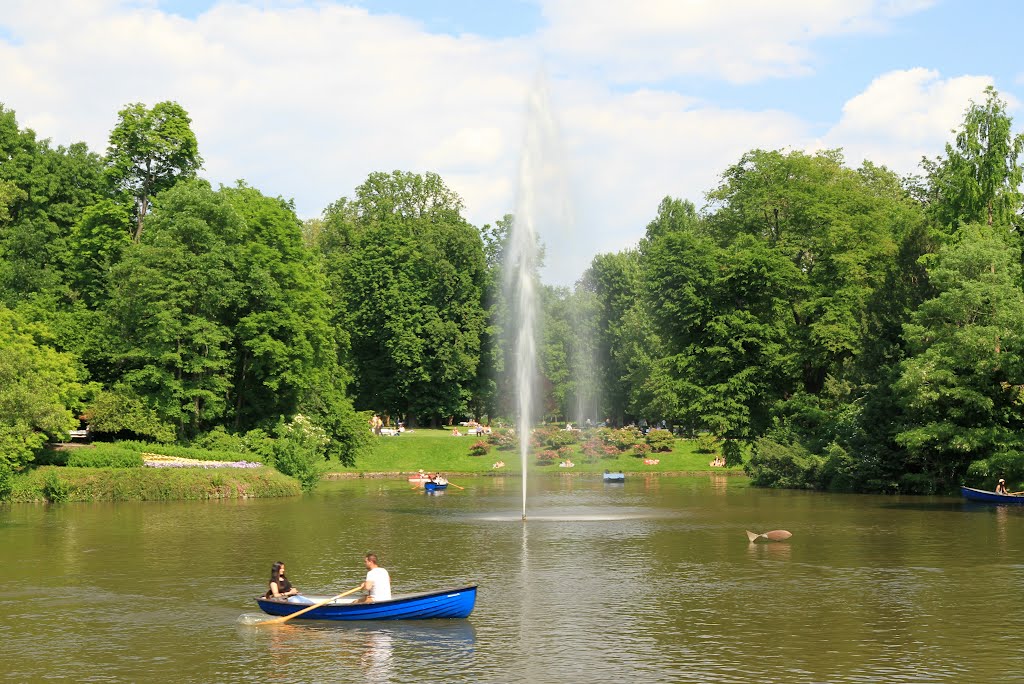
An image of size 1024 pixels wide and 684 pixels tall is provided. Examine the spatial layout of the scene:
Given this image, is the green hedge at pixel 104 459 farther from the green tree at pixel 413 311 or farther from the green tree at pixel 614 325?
the green tree at pixel 614 325

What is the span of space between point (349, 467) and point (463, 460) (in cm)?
992

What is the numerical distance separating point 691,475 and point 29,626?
66231mm

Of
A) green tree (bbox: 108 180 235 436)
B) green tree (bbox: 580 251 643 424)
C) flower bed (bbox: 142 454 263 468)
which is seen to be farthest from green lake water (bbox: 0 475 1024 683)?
green tree (bbox: 580 251 643 424)

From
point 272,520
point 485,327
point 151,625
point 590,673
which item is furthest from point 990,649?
point 485,327

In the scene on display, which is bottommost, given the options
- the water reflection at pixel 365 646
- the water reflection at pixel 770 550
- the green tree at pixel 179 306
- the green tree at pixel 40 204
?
the water reflection at pixel 365 646

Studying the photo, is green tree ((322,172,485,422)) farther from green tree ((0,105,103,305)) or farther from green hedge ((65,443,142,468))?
green hedge ((65,443,142,468))

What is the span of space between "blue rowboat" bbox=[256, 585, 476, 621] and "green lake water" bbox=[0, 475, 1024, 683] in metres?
0.31

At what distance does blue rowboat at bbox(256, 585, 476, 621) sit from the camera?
24266 mm

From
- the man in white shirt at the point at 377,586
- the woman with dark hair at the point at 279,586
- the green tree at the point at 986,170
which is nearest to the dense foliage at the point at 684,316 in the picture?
the green tree at the point at 986,170

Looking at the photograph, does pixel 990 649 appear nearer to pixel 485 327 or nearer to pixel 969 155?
pixel 969 155

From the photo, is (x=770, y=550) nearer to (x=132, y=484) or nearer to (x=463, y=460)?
(x=132, y=484)

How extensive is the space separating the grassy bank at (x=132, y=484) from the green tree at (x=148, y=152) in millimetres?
21872

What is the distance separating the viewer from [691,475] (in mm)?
85812

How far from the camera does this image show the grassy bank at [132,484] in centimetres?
5600
